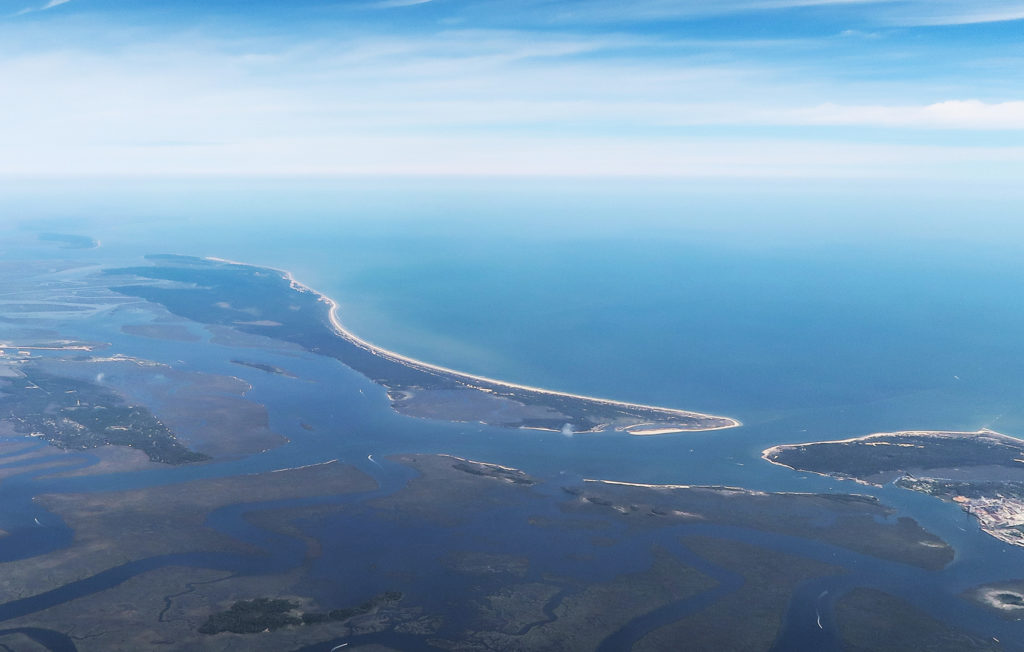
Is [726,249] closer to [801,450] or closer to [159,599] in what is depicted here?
Result: [801,450]

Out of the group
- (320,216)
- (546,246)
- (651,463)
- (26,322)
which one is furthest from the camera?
(320,216)

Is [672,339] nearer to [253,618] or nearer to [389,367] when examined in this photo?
[389,367]

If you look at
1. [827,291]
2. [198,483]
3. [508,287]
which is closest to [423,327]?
[508,287]

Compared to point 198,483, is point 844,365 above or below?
above

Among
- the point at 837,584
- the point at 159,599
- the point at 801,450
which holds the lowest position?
the point at 159,599

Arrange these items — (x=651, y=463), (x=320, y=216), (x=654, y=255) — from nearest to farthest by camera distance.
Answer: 1. (x=651, y=463)
2. (x=654, y=255)
3. (x=320, y=216)

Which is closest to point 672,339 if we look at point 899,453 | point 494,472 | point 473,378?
point 473,378

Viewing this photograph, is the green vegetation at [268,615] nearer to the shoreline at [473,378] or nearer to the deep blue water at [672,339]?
the deep blue water at [672,339]
